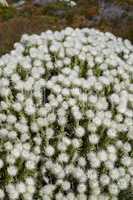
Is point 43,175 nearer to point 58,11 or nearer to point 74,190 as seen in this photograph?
point 74,190

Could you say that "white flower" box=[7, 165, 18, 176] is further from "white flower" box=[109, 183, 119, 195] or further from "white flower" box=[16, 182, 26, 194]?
"white flower" box=[109, 183, 119, 195]

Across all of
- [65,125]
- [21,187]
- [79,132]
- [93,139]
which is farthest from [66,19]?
[21,187]

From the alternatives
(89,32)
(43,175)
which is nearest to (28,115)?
(43,175)

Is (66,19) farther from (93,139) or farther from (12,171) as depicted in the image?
(12,171)

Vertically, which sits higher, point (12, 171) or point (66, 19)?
point (12, 171)

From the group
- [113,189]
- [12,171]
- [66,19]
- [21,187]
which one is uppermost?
[12,171]

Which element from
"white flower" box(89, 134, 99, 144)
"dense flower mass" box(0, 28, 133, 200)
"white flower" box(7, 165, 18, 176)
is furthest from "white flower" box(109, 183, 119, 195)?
"white flower" box(7, 165, 18, 176)

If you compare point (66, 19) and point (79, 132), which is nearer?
point (79, 132)
